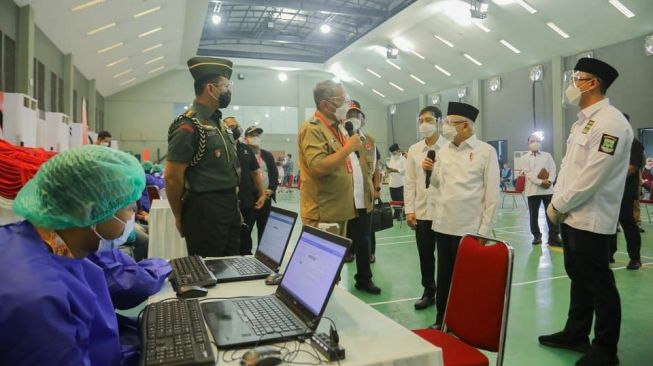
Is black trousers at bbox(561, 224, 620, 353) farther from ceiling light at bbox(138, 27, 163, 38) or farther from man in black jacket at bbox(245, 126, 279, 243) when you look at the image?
ceiling light at bbox(138, 27, 163, 38)

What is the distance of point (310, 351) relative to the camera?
1.18m

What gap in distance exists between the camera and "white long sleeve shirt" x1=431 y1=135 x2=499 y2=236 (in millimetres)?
2824

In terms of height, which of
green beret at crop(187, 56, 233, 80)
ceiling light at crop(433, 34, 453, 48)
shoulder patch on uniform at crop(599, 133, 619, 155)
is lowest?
shoulder patch on uniform at crop(599, 133, 619, 155)

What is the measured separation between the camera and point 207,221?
93.4 inches

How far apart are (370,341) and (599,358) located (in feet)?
6.23

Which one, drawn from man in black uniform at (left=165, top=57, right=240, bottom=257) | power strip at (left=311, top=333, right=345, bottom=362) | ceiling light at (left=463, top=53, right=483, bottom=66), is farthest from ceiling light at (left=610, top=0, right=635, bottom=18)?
power strip at (left=311, top=333, right=345, bottom=362)

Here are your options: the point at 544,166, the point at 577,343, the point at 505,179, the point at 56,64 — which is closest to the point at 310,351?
the point at 577,343

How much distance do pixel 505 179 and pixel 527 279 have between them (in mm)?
11505

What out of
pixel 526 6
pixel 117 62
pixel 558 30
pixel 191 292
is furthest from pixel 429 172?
pixel 117 62

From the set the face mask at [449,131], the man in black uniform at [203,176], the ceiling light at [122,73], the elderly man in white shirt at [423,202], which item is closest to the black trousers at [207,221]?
the man in black uniform at [203,176]

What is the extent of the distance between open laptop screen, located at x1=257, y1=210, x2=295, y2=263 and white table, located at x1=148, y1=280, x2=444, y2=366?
1.51 feet

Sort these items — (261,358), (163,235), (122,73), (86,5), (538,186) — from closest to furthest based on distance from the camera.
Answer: (261,358), (163,235), (538,186), (86,5), (122,73)

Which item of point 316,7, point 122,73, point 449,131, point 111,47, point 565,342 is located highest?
point 316,7

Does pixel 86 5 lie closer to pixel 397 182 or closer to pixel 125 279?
pixel 397 182
